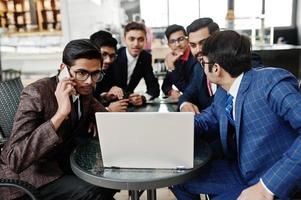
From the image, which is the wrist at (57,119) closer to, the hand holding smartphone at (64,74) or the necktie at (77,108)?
the hand holding smartphone at (64,74)

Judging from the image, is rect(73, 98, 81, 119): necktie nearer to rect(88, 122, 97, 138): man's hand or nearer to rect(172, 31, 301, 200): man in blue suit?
rect(88, 122, 97, 138): man's hand

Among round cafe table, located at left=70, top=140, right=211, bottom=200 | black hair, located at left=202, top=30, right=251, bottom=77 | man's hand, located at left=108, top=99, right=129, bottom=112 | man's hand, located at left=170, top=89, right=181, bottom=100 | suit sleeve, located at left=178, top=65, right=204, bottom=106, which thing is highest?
black hair, located at left=202, top=30, right=251, bottom=77

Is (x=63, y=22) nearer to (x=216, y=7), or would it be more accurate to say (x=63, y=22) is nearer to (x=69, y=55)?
(x=216, y=7)

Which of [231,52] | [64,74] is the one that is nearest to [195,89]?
[231,52]

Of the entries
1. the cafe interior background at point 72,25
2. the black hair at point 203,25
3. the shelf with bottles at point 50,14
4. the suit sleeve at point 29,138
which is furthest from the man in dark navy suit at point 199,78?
the shelf with bottles at point 50,14

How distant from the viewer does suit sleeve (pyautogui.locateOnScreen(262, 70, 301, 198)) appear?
1056 mm

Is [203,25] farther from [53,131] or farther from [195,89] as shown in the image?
[53,131]

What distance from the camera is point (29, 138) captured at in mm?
1236

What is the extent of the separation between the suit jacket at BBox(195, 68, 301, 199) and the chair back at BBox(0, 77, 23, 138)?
4.03 feet

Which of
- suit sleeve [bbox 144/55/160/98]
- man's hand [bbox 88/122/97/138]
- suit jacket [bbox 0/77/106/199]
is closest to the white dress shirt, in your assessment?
suit sleeve [bbox 144/55/160/98]

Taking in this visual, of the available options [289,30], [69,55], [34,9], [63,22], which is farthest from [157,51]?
[69,55]

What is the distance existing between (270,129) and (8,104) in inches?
54.9

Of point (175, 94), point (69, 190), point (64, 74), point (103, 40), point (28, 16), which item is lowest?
point (69, 190)

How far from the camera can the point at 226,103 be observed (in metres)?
1.38
